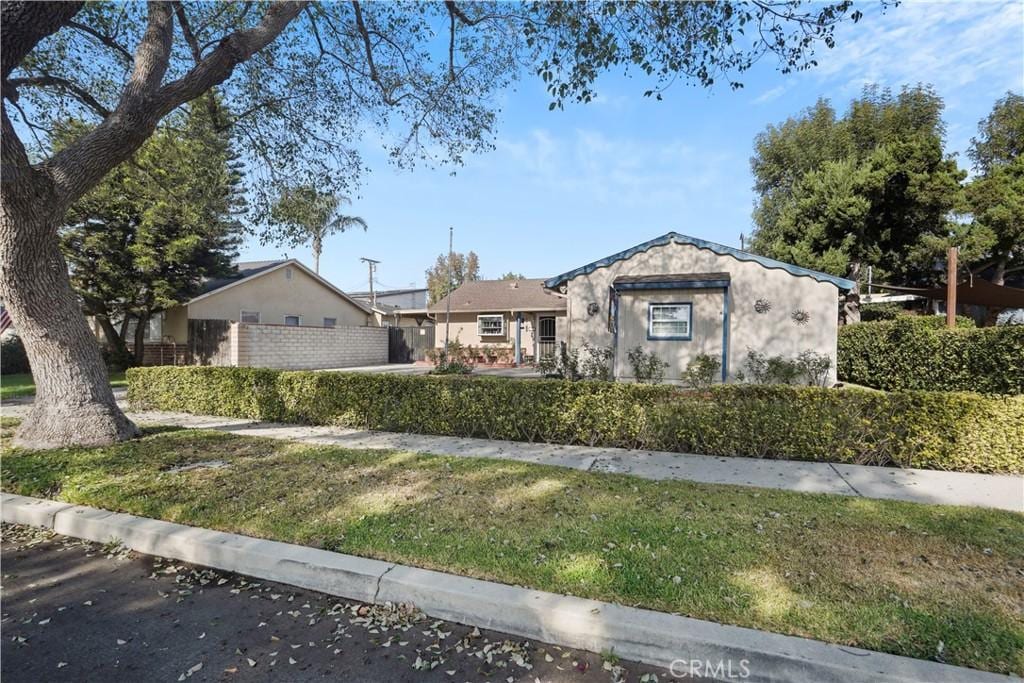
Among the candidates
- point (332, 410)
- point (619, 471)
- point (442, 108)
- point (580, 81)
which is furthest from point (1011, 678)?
point (442, 108)

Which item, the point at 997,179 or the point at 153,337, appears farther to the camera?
the point at 153,337

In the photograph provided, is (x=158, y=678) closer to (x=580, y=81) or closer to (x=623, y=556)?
(x=623, y=556)

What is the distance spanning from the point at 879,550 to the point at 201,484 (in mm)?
5585

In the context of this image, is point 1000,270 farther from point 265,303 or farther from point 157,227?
point 157,227

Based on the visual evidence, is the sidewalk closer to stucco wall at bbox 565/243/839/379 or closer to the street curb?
the street curb

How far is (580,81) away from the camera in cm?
653

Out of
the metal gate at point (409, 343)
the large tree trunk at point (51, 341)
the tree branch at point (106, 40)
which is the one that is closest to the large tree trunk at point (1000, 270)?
the metal gate at point (409, 343)

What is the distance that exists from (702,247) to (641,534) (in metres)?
10.4

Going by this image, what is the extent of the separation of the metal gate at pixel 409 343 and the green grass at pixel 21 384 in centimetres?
1081

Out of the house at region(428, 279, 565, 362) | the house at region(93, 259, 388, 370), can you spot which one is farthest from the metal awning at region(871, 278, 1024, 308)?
the house at region(93, 259, 388, 370)

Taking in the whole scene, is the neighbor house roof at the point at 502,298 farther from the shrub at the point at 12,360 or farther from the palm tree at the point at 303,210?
the shrub at the point at 12,360

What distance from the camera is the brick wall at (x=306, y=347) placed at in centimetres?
1758

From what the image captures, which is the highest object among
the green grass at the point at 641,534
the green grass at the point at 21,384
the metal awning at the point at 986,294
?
the metal awning at the point at 986,294

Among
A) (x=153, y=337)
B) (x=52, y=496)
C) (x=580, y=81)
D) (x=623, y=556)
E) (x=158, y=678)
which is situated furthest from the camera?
(x=153, y=337)
